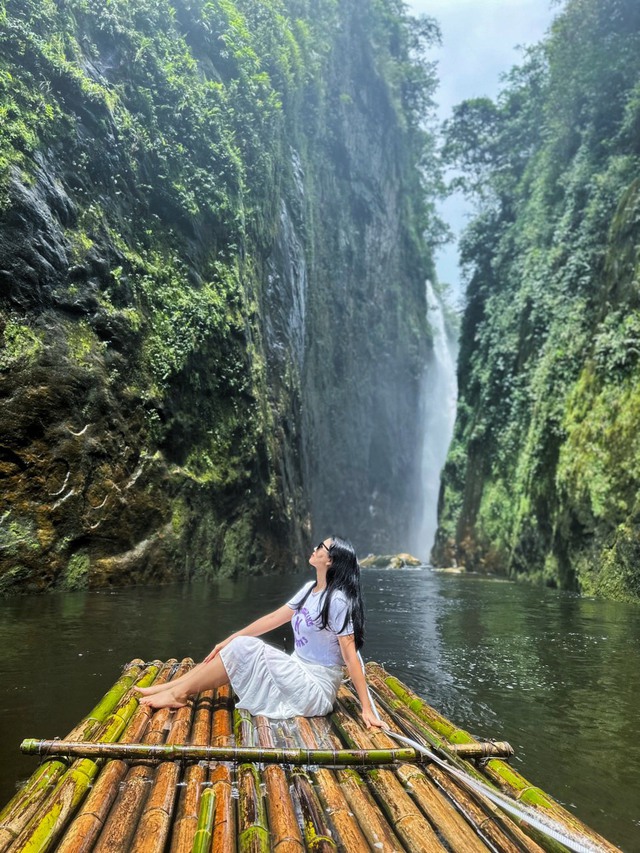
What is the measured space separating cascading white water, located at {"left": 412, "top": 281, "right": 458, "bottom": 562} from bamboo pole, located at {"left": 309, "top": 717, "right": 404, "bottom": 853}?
45.1 m

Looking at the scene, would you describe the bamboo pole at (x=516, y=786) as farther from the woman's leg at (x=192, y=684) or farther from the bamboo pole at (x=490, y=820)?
the woman's leg at (x=192, y=684)

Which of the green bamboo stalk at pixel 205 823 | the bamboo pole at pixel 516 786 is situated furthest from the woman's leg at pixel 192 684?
the bamboo pole at pixel 516 786

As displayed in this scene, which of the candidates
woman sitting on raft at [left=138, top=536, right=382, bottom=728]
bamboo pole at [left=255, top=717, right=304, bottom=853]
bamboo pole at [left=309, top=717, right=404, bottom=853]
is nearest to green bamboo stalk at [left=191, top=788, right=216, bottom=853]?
bamboo pole at [left=255, top=717, right=304, bottom=853]

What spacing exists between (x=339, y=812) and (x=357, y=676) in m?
0.99

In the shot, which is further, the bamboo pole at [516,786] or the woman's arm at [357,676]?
the woman's arm at [357,676]

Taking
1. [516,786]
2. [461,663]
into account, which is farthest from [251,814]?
[461,663]

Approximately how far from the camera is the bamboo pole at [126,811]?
82.1 inches

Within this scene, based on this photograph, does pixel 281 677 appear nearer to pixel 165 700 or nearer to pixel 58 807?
pixel 165 700

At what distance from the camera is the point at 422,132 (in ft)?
128

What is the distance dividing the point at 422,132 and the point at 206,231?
29.9m

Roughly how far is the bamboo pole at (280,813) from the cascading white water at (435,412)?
148 ft

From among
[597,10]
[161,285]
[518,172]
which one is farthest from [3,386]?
[518,172]

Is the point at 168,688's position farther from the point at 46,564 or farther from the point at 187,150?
the point at 187,150

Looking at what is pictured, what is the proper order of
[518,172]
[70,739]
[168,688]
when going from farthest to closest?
[518,172]
[168,688]
[70,739]
